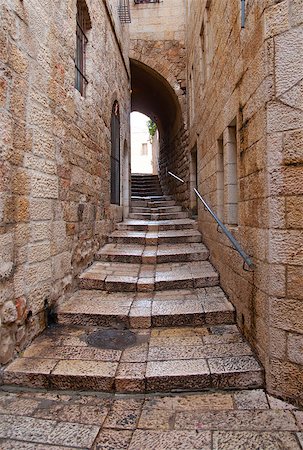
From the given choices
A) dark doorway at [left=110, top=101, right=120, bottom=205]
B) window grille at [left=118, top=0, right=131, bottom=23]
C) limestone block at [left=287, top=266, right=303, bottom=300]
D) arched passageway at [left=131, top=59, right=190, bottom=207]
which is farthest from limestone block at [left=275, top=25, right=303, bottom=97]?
window grille at [left=118, top=0, right=131, bottom=23]

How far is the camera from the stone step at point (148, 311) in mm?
3201

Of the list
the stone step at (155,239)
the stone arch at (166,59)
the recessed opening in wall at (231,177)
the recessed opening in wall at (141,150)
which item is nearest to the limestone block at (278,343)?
the recessed opening in wall at (231,177)

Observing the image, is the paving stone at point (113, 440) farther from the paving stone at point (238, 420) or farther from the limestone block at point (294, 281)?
the limestone block at point (294, 281)

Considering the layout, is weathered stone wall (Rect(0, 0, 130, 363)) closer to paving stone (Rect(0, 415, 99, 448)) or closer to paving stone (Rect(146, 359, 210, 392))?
paving stone (Rect(0, 415, 99, 448))

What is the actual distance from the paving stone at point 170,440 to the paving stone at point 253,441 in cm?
7

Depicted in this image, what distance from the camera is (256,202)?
99.0 inches

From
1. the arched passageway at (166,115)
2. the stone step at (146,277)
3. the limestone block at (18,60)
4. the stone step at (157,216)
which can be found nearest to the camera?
the limestone block at (18,60)

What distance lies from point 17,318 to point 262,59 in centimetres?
270

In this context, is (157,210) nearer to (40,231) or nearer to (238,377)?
(40,231)

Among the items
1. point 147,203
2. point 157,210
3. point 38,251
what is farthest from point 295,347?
point 147,203

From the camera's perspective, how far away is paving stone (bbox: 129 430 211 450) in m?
1.75

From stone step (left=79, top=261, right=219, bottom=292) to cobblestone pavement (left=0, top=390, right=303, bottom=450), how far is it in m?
1.75

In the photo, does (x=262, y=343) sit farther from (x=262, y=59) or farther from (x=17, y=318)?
(x=262, y=59)

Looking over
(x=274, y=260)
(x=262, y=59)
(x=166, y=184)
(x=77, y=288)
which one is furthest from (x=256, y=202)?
(x=166, y=184)
